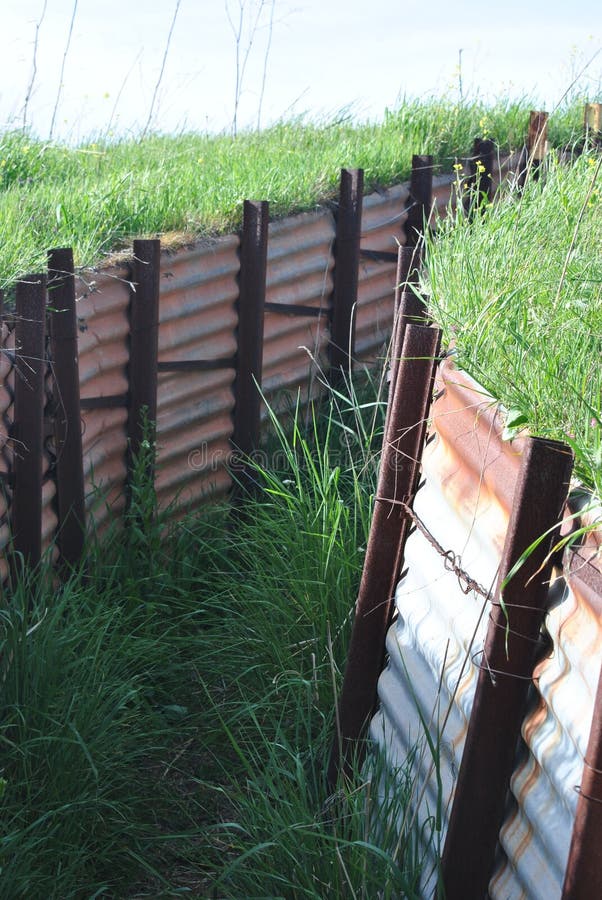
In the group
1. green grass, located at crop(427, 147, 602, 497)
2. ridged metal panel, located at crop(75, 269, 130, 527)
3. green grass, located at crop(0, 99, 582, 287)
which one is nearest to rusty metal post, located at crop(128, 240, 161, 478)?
ridged metal panel, located at crop(75, 269, 130, 527)

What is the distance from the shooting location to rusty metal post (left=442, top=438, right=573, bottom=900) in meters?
2.38

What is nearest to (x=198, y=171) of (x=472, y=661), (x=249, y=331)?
(x=249, y=331)

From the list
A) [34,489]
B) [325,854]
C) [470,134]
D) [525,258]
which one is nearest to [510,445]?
[325,854]

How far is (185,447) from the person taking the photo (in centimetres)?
617

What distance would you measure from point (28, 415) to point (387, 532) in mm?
1760

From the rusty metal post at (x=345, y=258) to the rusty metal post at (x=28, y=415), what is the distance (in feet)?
9.93

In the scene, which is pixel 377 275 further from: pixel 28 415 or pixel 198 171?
pixel 28 415

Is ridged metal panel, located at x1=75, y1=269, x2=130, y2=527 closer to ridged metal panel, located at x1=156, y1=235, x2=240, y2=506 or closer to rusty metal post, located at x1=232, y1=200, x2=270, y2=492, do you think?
ridged metal panel, located at x1=156, y1=235, x2=240, y2=506

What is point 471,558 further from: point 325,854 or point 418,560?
point 325,854

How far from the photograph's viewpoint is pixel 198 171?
771 centimetres

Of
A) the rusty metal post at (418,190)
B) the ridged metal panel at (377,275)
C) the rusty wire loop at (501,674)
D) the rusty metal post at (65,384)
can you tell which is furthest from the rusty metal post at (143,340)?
the rusty wire loop at (501,674)

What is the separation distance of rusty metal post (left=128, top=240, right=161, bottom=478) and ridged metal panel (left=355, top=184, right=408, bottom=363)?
227 centimetres

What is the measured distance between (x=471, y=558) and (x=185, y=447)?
3.50 meters

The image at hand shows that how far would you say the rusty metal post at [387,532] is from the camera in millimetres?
3408
